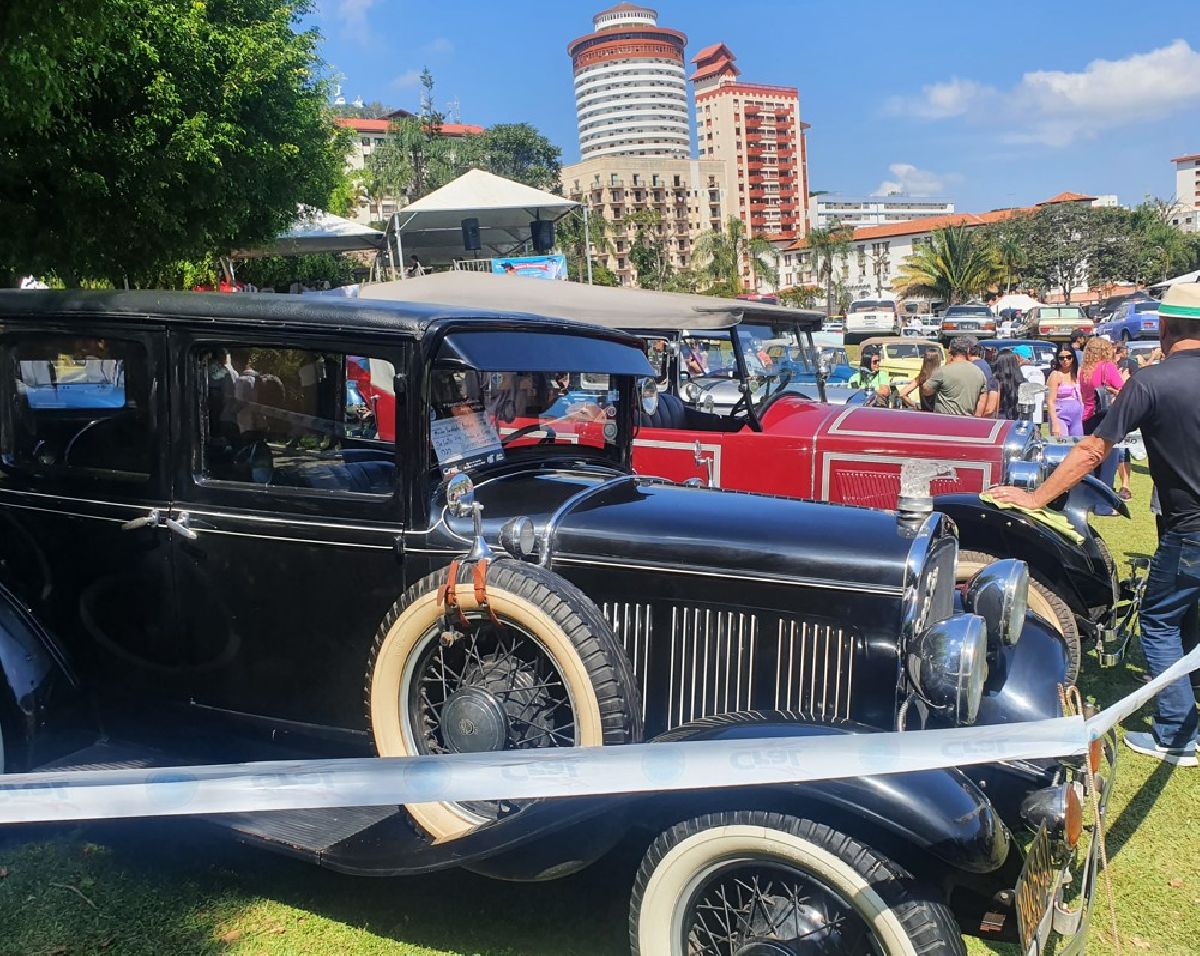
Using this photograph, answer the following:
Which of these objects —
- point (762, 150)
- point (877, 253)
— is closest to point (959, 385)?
point (877, 253)

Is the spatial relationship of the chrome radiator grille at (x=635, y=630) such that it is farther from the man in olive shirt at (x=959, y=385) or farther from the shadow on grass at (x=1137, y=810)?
the man in olive shirt at (x=959, y=385)

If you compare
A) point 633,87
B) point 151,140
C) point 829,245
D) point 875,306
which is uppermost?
point 633,87

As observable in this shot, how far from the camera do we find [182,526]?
127 inches

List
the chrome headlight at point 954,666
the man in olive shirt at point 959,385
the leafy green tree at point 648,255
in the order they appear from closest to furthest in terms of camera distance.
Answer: the chrome headlight at point 954,666
the man in olive shirt at point 959,385
the leafy green tree at point 648,255

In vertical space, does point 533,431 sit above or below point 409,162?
below

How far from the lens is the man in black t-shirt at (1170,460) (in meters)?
3.80

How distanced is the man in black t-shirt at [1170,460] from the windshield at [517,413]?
6.08 ft

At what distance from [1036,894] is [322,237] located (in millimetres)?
18611

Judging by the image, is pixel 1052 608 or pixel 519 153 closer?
pixel 1052 608

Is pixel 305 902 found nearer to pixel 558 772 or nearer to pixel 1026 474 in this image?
pixel 558 772

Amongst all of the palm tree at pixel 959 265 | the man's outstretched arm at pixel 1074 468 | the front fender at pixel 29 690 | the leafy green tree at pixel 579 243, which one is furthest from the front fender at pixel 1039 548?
the palm tree at pixel 959 265

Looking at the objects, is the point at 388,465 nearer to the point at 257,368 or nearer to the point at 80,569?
the point at 257,368

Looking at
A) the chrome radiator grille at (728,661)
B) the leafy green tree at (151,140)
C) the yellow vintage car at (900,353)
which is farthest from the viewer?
the yellow vintage car at (900,353)

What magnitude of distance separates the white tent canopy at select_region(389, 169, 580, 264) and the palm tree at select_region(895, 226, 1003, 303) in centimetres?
5245
